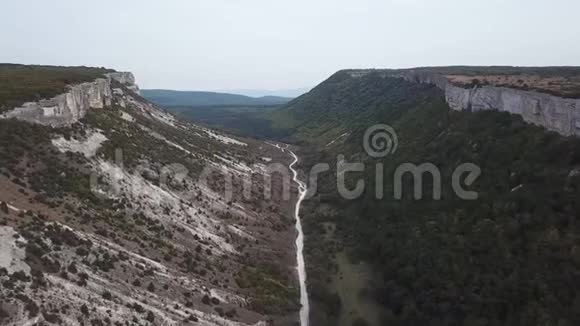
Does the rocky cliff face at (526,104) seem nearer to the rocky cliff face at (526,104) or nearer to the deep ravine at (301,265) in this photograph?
the rocky cliff face at (526,104)

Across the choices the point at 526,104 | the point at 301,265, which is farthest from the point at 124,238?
the point at 526,104

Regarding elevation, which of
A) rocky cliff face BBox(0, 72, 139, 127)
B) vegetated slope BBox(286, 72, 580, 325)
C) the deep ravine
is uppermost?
rocky cliff face BBox(0, 72, 139, 127)

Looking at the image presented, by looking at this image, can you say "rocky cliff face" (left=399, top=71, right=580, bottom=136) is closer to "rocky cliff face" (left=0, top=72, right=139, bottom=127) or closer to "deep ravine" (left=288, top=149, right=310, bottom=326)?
"deep ravine" (left=288, top=149, right=310, bottom=326)

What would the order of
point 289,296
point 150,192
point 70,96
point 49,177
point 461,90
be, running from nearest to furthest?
1. point 49,177
2. point 289,296
3. point 150,192
4. point 70,96
5. point 461,90

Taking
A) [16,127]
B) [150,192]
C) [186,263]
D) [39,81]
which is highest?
[39,81]

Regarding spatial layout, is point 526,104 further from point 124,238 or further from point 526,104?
point 124,238

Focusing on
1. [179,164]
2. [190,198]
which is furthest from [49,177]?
[179,164]

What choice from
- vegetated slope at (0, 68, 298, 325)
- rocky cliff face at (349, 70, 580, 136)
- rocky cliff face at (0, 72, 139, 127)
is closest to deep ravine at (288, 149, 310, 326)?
vegetated slope at (0, 68, 298, 325)

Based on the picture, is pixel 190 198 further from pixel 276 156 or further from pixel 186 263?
pixel 276 156
